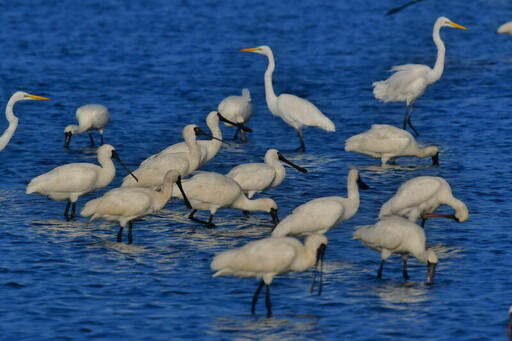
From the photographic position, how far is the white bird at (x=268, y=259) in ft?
40.7

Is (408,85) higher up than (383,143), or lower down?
higher up

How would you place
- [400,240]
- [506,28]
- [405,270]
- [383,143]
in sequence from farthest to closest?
[506,28] → [383,143] → [405,270] → [400,240]

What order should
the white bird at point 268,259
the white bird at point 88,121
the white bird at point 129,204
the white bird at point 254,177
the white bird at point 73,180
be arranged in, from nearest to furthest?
the white bird at point 268,259 < the white bird at point 129,204 < the white bird at point 73,180 < the white bird at point 254,177 < the white bird at point 88,121

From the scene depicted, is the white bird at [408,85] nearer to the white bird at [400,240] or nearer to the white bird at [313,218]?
the white bird at [313,218]

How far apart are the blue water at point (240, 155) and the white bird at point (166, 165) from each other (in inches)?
22.2

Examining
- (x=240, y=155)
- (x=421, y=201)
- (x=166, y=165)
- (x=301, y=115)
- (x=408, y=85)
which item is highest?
(x=408, y=85)

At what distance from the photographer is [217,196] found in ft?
53.1

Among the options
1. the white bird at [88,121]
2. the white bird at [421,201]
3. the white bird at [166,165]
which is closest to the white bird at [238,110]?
the white bird at [88,121]

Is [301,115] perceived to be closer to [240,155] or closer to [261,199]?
[240,155]

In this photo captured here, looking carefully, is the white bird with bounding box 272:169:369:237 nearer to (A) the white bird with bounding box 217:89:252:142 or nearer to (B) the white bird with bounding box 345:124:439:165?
(B) the white bird with bounding box 345:124:439:165

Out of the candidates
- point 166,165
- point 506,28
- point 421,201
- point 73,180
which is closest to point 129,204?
point 73,180

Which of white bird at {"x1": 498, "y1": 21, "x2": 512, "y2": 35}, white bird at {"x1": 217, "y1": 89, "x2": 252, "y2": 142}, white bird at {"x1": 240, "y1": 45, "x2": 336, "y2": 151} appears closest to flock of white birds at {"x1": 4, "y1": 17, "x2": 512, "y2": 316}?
white bird at {"x1": 240, "y1": 45, "x2": 336, "y2": 151}

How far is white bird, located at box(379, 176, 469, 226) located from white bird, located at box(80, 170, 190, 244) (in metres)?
2.83

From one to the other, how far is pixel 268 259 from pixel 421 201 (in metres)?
3.83
